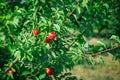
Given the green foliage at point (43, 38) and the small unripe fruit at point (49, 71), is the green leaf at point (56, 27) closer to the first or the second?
the green foliage at point (43, 38)

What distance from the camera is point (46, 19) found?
2.91 metres

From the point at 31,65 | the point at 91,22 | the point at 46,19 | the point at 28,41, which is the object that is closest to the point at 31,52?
the point at 28,41

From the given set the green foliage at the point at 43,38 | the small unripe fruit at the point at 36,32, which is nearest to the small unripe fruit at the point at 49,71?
the green foliage at the point at 43,38

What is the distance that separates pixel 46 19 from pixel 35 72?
80 centimetres

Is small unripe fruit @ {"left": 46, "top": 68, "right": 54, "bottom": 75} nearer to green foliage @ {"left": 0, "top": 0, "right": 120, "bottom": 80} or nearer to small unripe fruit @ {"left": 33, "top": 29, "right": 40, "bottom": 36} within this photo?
green foliage @ {"left": 0, "top": 0, "right": 120, "bottom": 80}

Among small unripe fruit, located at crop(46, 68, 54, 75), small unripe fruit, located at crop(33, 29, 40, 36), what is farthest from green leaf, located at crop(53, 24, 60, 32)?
small unripe fruit, located at crop(46, 68, 54, 75)

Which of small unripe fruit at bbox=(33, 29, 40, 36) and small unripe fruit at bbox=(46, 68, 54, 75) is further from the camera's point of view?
small unripe fruit at bbox=(46, 68, 54, 75)

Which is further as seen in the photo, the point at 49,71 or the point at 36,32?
the point at 49,71

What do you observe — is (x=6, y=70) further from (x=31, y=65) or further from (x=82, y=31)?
(x=82, y=31)

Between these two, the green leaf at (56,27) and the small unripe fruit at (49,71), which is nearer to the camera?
the green leaf at (56,27)

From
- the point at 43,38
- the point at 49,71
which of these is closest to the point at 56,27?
the point at 43,38

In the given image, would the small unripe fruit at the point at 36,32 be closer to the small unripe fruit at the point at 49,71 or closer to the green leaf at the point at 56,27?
the green leaf at the point at 56,27

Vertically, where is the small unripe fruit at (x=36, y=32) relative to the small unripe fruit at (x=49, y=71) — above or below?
above

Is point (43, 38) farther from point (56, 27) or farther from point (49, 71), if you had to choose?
point (49, 71)
